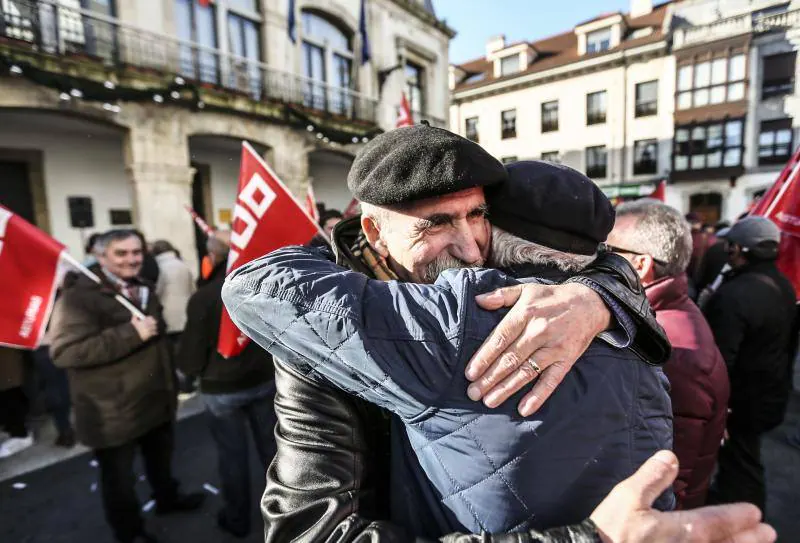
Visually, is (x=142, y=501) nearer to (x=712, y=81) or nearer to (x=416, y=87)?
(x=416, y=87)

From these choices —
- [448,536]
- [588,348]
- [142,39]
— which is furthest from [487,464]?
[142,39]

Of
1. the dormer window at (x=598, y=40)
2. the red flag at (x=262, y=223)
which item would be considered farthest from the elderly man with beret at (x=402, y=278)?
the dormer window at (x=598, y=40)

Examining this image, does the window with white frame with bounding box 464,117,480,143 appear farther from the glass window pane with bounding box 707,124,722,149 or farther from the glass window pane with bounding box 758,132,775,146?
the glass window pane with bounding box 758,132,775,146

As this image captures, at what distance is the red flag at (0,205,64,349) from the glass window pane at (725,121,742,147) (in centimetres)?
2525

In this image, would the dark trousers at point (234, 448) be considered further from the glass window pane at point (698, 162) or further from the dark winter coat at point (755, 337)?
the glass window pane at point (698, 162)

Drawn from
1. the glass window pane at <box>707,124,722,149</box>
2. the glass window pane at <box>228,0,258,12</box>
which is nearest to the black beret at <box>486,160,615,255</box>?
the glass window pane at <box>228,0,258,12</box>

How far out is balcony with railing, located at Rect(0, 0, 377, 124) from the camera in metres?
7.13

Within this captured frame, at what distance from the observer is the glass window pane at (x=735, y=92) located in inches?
775

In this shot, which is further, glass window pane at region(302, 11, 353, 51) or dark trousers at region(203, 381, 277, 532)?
glass window pane at region(302, 11, 353, 51)

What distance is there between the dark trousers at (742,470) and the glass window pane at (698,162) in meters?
22.5

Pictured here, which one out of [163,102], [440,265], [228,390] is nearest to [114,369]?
[228,390]

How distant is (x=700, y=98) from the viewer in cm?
2077

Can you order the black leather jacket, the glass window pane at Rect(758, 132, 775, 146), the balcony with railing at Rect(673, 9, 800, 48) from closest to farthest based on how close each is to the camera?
the black leather jacket < the balcony with railing at Rect(673, 9, 800, 48) < the glass window pane at Rect(758, 132, 775, 146)

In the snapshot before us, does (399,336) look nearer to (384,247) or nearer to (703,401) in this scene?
(384,247)
